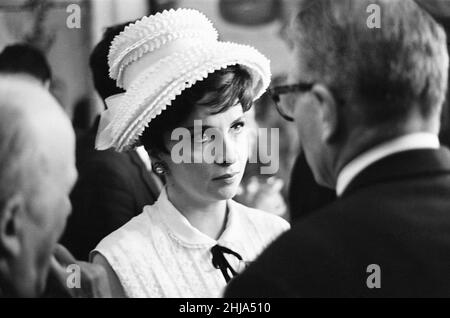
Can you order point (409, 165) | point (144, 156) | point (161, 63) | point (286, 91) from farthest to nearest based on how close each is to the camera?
point (144, 156) < point (161, 63) < point (286, 91) < point (409, 165)

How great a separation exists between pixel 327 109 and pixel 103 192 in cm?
72

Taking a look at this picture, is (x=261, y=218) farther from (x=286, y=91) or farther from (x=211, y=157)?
(x=286, y=91)

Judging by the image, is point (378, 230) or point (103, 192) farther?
point (103, 192)

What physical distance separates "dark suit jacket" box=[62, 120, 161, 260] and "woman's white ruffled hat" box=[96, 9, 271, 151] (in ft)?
0.25

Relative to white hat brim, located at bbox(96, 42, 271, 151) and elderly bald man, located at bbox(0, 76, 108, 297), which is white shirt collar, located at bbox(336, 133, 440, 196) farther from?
elderly bald man, located at bbox(0, 76, 108, 297)

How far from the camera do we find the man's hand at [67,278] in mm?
1760

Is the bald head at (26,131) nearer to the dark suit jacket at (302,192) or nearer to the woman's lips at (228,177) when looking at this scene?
the woman's lips at (228,177)

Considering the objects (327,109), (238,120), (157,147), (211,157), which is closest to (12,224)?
(157,147)

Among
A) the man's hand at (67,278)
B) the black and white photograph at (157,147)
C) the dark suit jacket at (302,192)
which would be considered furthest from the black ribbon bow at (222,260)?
the man's hand at (67,278)

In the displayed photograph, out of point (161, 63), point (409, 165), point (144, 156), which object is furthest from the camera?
point (144, 156)

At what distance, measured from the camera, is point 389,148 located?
137 centimetres

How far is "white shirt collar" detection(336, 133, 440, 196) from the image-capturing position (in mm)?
1359

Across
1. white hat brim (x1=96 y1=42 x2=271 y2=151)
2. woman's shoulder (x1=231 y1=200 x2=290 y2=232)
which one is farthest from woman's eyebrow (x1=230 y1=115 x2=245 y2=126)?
woman's shoulder (x1=231 y1=200 x2=290 y2=232)

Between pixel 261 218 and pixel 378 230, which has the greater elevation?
pixel 378 230
